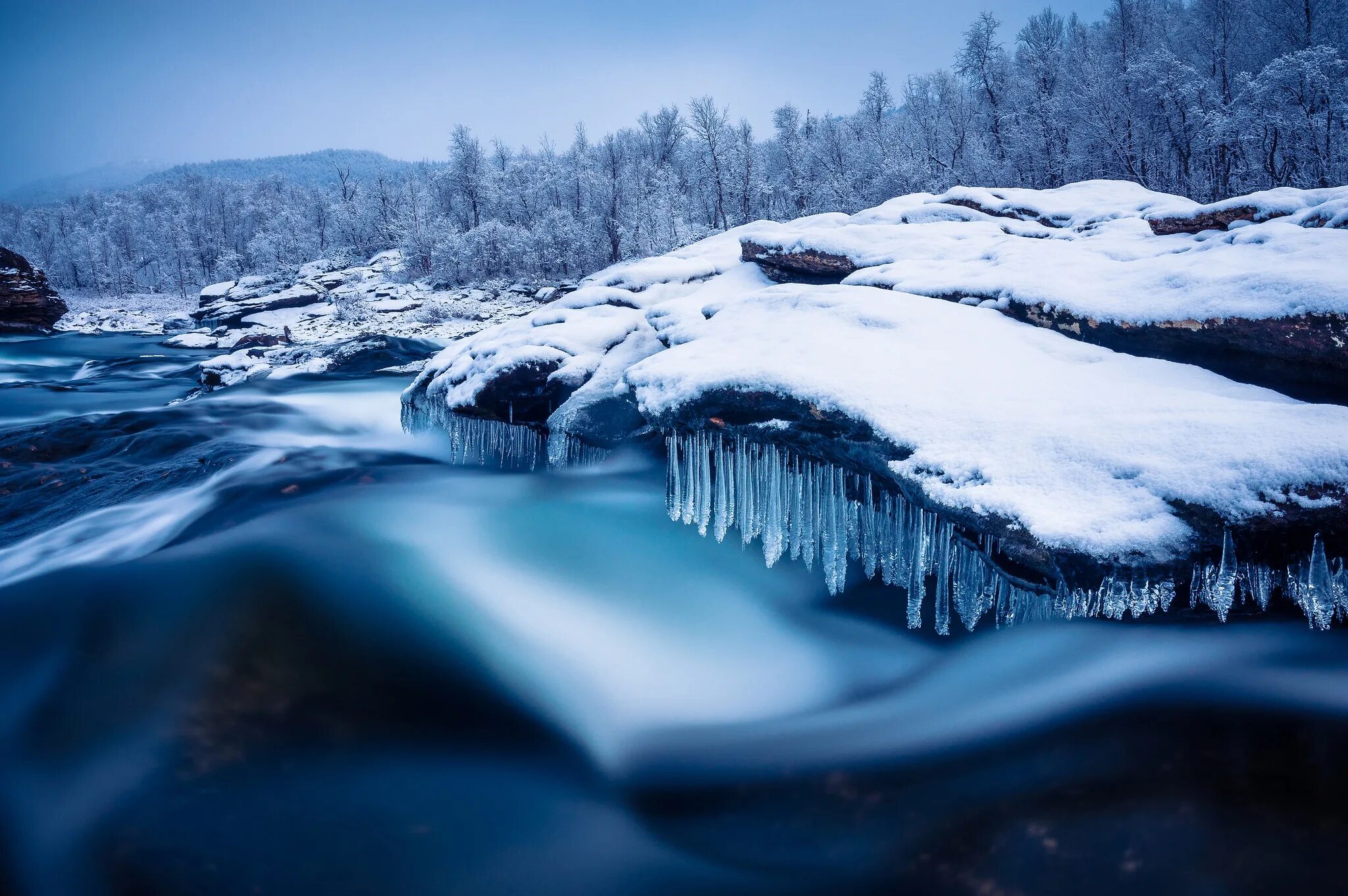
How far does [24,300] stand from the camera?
20984mm

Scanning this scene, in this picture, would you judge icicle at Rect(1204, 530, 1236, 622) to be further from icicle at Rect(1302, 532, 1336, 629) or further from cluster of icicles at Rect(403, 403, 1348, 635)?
icicle at Rect(1302, 532, 1336, 629)

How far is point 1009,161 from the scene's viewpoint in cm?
2788

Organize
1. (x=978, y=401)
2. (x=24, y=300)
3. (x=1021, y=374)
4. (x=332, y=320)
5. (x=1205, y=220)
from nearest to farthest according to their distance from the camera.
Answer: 1. (x=978, y=401)
2. (x=1021, y=374)
3. (x=1205, y=220)
4. (x=24, y=300)
5. (x=332, y=320)

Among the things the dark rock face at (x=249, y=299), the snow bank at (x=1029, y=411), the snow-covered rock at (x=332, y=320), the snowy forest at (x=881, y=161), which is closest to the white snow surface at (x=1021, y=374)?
the snow bank at (x=1029, y=411)

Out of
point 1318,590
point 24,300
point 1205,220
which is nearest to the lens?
point 1318,590

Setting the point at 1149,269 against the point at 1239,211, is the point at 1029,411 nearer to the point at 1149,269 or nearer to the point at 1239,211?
the point at 1149,269

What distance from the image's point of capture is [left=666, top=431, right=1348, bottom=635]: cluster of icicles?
7.61 ft

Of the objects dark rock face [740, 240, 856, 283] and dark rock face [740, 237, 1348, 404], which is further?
dark rock face [740, 240, 856, 283]

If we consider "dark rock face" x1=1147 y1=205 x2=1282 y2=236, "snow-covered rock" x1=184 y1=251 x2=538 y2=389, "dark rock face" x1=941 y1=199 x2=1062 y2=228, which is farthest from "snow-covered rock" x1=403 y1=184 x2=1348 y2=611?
"snow-covered rock" x1=184 y1=251 x2=538 y2=389

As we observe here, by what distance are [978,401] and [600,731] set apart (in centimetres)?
249

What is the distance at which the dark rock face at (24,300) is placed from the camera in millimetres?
20672

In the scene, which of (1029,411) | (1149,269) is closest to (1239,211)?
(1149,269)

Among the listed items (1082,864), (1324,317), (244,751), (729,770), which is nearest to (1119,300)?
(1324,317)

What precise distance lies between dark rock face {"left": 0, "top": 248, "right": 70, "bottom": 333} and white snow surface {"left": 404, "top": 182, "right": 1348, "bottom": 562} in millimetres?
24383
